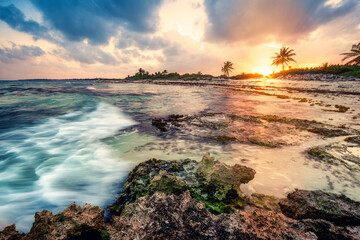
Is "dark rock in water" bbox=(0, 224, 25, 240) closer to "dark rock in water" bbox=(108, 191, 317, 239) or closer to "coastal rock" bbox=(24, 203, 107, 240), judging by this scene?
"coastal rock" bbox=(24, 203, 107, 240)

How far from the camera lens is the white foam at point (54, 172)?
2.85 metres

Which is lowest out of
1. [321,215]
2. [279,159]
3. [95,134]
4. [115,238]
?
[95,134]

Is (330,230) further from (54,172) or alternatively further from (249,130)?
(54,172)

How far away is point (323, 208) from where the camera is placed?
1.83 m

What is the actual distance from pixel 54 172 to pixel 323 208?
5.02 m

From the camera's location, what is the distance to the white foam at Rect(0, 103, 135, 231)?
285 centimetres

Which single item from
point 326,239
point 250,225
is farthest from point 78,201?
point 326,239

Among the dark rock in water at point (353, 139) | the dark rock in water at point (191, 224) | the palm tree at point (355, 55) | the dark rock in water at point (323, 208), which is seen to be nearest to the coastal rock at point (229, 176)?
the dark rock in water at point (323, 208)

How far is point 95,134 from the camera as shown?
6.49m

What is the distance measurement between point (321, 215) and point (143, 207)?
78.4 inches

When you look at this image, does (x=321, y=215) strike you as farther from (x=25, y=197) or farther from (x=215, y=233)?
(x=25, y=197)

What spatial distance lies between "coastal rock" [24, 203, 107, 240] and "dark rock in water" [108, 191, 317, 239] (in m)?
0.15

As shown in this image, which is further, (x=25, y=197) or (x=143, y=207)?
(x=25, y=197)

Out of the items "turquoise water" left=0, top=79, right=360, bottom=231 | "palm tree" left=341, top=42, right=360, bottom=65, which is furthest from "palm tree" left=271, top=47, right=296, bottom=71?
"turquoise water" left=0, top=79, right=360, bottom=231
